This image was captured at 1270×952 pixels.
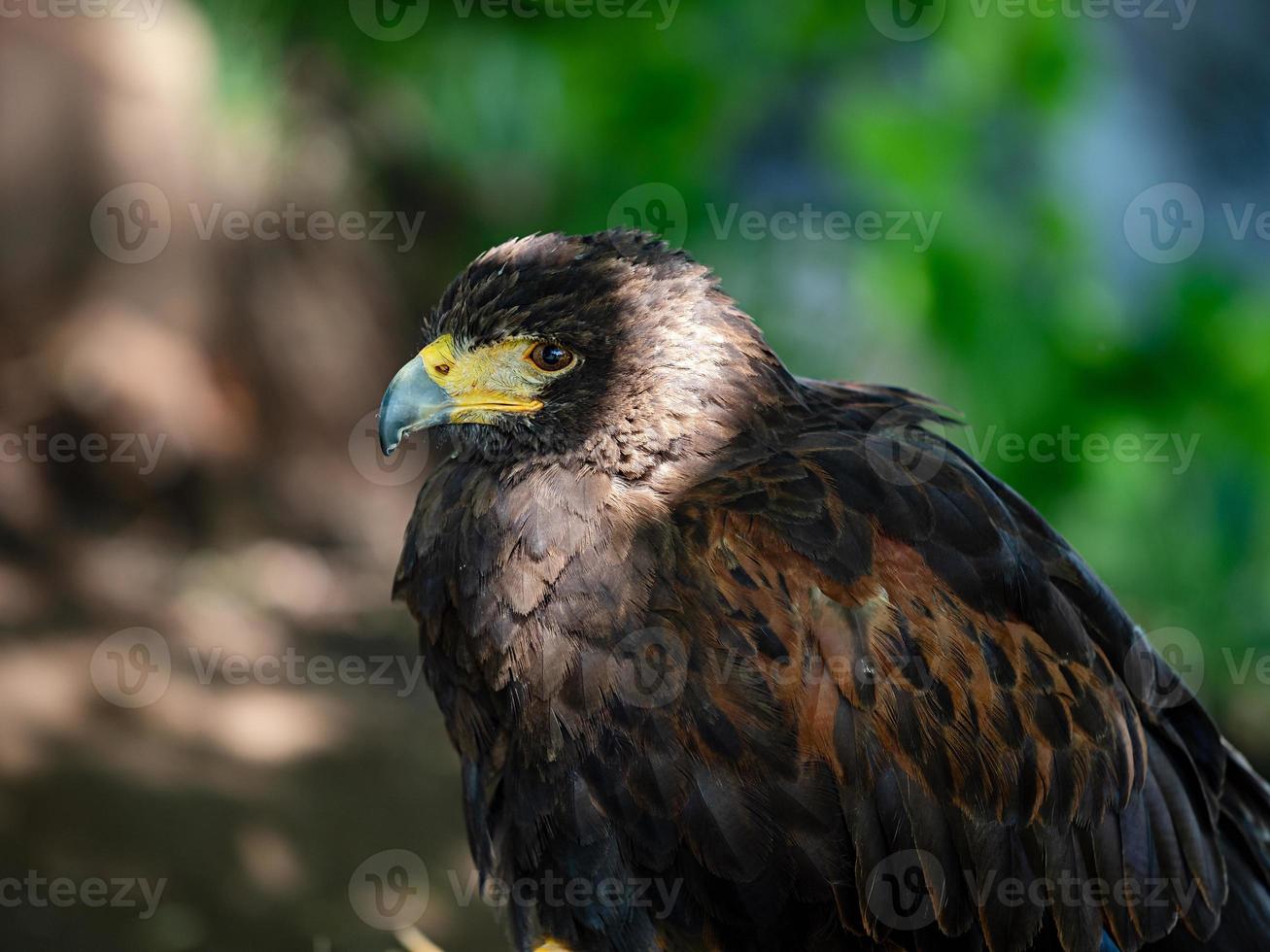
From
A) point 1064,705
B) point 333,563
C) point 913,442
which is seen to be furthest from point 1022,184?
point 333,563

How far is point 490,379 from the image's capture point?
102 inches

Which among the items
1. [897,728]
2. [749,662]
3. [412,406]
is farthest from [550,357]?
[897,728]

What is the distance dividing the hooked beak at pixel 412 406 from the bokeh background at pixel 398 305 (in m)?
2.69

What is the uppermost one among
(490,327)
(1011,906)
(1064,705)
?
(490,327)

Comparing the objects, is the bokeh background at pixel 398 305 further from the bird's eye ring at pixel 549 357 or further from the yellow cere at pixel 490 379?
the bird's eye ring at pixel 549 357

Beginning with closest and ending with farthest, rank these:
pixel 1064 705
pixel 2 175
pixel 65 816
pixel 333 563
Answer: pixel 1064 705 < pixel 65 816 < pixel 2 175 < pixel 333 563

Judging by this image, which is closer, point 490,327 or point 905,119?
point 490,327

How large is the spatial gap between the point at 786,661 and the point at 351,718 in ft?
14.4

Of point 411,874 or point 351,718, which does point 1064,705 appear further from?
point 351,718

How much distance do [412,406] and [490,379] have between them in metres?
0.18

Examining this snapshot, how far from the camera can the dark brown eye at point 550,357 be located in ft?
8.34

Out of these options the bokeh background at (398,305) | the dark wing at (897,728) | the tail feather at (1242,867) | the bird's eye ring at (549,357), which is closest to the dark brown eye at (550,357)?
the bird's eye ring at (549,357)

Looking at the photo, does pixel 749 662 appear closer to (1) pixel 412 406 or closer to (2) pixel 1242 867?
(1) pixel 412 406

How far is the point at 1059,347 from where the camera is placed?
531 centimetres
